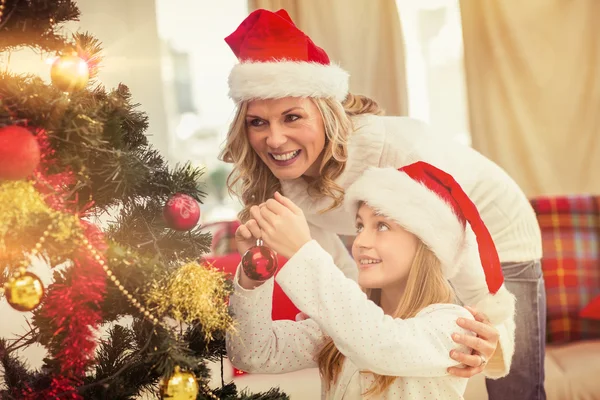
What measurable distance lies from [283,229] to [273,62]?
47 cm

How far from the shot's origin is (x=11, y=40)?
89 cm

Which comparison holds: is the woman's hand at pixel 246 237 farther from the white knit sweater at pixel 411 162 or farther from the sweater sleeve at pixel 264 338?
the white knit sweater at pixel 411 162

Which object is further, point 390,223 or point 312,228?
point 312,228

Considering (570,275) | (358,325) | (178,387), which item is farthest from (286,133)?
(570,275)

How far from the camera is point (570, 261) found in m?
2.25

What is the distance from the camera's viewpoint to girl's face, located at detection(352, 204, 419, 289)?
1.18 meters

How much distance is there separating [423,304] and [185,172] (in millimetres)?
503

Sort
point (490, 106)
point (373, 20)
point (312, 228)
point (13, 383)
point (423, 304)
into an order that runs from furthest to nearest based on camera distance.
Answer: point (490, 106) → point (373, 20) → point (312, 228) → point (423, 304) → point (13, 383)

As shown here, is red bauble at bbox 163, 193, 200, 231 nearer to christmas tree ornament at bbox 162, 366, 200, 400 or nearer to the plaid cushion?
christmas tree ornament at bbox 162, 366, 200, 400

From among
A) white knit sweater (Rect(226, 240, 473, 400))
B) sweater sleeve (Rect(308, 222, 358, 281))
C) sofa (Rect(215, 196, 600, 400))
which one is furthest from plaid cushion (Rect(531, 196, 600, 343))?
white knit sweater (Rect(226, 240, 473, 400))

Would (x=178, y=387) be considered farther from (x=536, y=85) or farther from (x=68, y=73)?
(x=536, y=85)

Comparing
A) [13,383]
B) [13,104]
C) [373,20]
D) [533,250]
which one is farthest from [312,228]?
[373,20]

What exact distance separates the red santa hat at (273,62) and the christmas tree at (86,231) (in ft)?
1.35

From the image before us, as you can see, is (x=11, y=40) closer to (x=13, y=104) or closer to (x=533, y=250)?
(x=13, y=104)
